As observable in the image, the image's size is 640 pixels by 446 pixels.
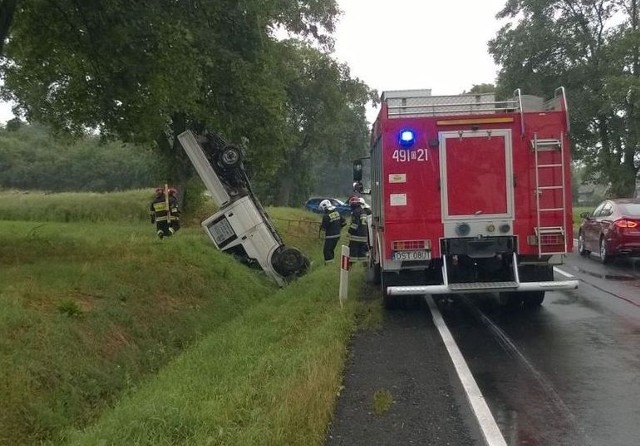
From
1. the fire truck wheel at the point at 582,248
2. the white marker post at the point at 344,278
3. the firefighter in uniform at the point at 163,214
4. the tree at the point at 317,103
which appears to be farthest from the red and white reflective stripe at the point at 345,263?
the tree at the point at 317,103

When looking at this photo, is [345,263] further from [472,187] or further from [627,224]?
[627,224]

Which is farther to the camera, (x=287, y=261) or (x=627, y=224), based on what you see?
(x=627, y=224)

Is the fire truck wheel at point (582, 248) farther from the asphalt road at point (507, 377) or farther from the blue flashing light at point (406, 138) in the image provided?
the blue flashing light at point (406, 138)

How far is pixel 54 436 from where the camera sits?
6402 millimetres

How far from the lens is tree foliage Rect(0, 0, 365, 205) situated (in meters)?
10.9

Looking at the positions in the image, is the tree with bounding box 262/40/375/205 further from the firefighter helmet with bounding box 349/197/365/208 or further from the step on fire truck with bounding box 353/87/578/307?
the step on fire truck with bounding box 353/87/578/307

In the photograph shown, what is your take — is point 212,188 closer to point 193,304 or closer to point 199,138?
point 199,138

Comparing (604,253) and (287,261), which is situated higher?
(287,261)

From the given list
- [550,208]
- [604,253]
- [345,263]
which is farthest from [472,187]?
[604,253]

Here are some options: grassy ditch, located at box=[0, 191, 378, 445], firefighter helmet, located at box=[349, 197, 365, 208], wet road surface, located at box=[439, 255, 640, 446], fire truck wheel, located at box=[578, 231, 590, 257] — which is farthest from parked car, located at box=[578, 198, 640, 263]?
grassy ditch, located at box=[0, 191, 378, 445]

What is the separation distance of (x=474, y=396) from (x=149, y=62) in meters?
7.85

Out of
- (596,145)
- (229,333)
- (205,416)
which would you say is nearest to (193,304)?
(229,333)

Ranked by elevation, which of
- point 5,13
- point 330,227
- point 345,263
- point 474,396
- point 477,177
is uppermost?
point 5,13

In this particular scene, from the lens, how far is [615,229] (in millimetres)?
15859
